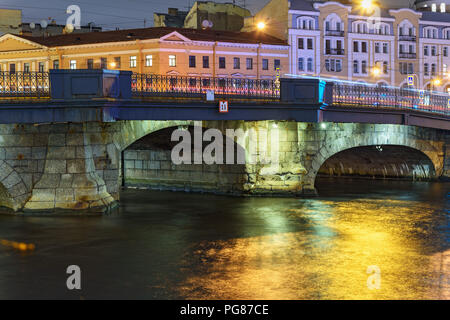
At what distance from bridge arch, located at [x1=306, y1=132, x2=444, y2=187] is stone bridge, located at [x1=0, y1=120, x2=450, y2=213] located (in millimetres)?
53

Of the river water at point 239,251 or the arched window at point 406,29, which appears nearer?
the river water at point 239,251

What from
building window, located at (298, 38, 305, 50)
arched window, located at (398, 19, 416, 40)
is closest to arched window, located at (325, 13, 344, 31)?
building window, located at (298, 38, 305, 50)

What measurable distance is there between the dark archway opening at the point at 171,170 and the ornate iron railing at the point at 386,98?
5.84 m

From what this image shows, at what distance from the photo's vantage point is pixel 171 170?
1427 inches

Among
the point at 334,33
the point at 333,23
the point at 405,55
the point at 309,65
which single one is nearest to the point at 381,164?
the point at 309,65

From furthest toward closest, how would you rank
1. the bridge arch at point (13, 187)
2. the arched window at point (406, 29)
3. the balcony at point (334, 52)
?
the arched window at point (406, 29)
the balcony at point (334, 52)
the bridge arch at point (13, 187)

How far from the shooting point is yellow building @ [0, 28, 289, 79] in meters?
58.0

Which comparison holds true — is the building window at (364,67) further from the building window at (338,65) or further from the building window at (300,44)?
the building window at (300,44)

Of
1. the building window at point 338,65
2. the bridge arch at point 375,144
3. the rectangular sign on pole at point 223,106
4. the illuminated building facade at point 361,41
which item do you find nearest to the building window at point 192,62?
the illuminated building facade at point 361,41

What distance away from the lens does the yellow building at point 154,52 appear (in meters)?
58.0

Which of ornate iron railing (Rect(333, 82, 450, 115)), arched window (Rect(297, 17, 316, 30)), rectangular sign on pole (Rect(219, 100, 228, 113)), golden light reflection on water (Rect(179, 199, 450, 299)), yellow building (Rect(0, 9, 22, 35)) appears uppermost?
yellow building (Rect(0, 9, 22, 35))

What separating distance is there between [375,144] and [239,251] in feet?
59.2

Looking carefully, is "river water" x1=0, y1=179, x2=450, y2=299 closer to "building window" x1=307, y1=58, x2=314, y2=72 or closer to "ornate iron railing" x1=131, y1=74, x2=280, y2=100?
"ornate iron railing" x1=131, y1=74, x2=280, y2=100

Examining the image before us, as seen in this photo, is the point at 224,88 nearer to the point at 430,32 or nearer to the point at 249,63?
the point at 249,63
